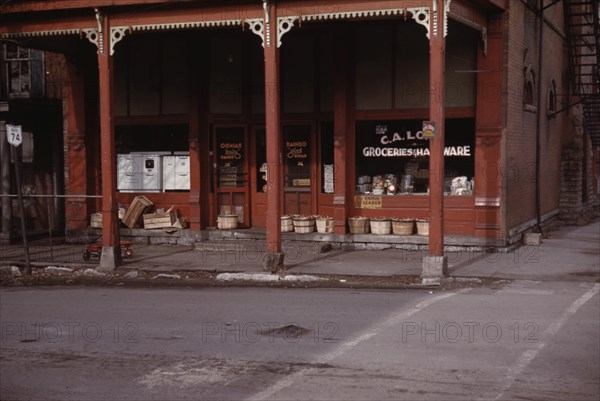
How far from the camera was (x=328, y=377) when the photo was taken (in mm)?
6996

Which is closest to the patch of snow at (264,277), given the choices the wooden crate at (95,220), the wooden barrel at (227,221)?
the wooden barrel at (227,221)

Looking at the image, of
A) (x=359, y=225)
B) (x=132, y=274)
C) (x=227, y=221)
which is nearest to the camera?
(x=132, y=274)

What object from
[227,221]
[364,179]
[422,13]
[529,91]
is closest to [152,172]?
[227,221]

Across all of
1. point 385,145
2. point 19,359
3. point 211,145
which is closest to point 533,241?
point 385,145

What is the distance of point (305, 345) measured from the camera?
8211 millimetres

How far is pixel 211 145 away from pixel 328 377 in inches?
451

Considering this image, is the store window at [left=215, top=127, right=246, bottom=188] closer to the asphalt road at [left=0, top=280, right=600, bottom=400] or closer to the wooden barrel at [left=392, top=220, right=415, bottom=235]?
the wooden barrel at [left=392, top=220, right=415, bottom=235]

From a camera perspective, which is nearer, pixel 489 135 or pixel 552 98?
pixel 489 135

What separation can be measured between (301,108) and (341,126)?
1.28 m

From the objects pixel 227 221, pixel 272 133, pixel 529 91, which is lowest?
pixel 227 221

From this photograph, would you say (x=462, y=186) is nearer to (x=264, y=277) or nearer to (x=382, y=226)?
(x=382, y=226)

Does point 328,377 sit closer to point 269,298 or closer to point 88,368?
point 88,368

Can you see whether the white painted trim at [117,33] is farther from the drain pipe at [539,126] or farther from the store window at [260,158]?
the drain pipe at [539,126]

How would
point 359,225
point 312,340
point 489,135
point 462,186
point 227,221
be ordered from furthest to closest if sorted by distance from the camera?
point 227,221 → point 359,225 → point 462,186 → point 489,135 → point 312,340
